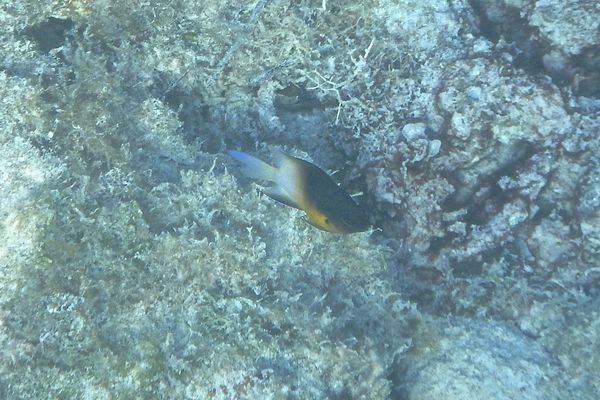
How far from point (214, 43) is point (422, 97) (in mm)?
1515

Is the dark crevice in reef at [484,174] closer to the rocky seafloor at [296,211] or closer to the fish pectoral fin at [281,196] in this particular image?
the rocky seafloor at [296,211]

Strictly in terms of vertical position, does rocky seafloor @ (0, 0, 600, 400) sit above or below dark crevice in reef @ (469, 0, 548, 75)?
below

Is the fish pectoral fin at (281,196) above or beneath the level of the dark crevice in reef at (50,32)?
above

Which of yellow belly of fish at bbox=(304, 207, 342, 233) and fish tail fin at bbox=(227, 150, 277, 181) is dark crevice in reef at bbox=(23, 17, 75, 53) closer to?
fish tail fin at bbox=(227, 150, 277, 181)

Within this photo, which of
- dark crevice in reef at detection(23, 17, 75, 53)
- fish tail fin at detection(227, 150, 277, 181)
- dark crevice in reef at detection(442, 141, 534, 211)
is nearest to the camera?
fish tail fin at detection(227, 150, 277, 181)

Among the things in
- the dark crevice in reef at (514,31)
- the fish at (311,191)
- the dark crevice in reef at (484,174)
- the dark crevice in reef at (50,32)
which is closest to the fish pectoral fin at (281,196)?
the fish at (311,191)

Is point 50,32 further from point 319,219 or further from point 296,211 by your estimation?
point 319,219

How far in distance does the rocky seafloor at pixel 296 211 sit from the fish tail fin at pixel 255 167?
53 centimetres

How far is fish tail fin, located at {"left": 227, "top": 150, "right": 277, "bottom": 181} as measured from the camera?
7.97ft

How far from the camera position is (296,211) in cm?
311

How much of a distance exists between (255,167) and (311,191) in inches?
11.9

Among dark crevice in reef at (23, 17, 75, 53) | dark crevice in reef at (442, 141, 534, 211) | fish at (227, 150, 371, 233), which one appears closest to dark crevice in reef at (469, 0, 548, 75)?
dark crevice in reef at (442, 141, 534, 211)

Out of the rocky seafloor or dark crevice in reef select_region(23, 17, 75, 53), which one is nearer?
the rocky seafloor

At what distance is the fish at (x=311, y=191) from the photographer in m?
2.43
